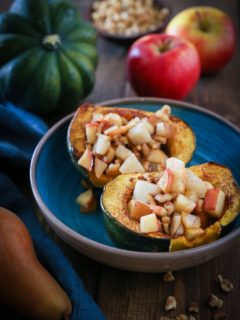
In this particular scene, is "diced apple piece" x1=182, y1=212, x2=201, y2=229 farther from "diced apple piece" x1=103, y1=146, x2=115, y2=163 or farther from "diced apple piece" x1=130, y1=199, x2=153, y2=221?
"diced apple piece" x1=103, y1=146, x2=115, y2=163

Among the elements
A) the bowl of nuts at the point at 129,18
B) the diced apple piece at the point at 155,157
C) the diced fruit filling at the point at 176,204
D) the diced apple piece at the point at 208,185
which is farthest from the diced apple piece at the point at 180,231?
the bowl of nuts at the point at 129,18

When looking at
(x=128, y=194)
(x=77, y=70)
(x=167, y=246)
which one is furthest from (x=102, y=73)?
(x=167, y=246)

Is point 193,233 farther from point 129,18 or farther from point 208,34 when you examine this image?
point 129,18

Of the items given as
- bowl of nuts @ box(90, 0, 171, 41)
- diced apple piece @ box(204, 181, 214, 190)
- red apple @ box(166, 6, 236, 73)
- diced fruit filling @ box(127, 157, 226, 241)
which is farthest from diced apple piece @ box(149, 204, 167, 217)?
bowl of nuts @ box(90, 0, 171, 41)

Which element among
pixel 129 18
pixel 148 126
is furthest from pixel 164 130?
pixel 129 18

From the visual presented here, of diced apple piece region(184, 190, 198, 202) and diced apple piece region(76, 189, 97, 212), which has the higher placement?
diced apple piece region(184, 190, 198, 202)

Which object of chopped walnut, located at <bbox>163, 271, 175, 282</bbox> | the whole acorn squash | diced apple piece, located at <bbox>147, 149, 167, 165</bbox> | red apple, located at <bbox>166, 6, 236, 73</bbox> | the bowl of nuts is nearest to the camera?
chopped walnut, located at <bbox>163, 271, 175, 282</bbox>
